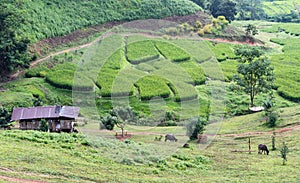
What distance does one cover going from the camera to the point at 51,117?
3578 cm

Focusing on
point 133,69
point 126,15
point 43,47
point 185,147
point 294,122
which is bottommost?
point 185,147

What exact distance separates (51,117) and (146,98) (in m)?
11.9

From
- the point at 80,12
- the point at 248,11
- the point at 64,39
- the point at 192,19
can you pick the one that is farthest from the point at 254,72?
the point at 248,11

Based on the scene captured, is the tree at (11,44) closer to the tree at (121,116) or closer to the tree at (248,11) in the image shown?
the tree at (121,116)

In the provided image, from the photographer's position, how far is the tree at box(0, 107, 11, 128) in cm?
3791

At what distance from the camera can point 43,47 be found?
2270 inches

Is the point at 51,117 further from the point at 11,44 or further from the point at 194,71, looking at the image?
the point at 194,71

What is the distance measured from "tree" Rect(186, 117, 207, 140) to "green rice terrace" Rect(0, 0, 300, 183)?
0.07m

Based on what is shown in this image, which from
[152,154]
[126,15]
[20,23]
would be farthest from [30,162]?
[126,15]

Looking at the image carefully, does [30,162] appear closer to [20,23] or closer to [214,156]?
[214,156]

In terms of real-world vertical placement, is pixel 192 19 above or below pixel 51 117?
above

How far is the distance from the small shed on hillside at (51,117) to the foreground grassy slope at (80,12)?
72.9ft

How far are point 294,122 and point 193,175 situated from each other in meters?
14.6

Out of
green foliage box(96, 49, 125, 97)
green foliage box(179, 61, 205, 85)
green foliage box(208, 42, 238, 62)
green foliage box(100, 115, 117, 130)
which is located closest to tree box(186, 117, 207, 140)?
green foliage box(100, 115, 117, 130)
